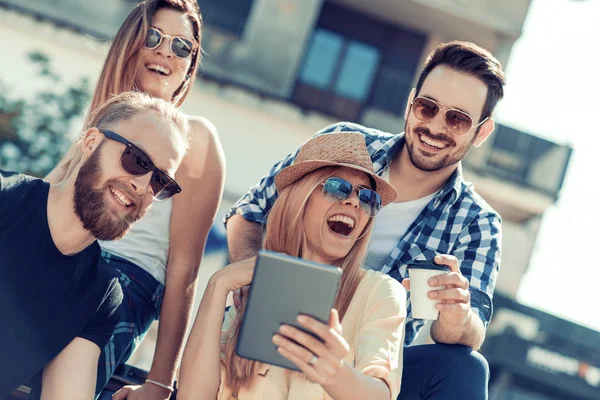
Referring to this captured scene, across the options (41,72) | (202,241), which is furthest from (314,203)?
(41,72)

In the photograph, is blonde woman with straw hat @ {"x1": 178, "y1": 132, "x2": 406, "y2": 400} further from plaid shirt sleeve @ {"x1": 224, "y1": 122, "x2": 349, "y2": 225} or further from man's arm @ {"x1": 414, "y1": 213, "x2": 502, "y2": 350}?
plaid shirt sleeve @ {"x1": 224, "y1": 122, "x2": 349, "y2": 225}

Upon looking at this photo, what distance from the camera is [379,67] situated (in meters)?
17.3

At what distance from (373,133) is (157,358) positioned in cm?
167

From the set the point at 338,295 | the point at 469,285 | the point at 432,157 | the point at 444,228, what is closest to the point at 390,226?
the point at 444,228

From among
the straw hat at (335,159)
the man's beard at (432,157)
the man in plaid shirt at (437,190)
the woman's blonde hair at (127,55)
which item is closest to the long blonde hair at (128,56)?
the woman's blonde hair at (127,55)

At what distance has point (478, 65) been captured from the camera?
4.41 m

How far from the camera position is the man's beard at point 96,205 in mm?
3164

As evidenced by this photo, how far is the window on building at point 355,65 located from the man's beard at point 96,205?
1350 centimetres

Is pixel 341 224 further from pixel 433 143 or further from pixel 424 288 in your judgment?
pixel 433 143

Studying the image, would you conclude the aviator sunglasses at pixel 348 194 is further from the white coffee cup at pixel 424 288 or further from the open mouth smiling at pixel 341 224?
the white coffee cup at pixel 424 288

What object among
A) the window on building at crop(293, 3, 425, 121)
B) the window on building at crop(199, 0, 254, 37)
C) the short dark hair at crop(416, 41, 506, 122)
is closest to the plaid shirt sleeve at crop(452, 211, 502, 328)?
the short dark hair at crop(416, 41, 506, 122)

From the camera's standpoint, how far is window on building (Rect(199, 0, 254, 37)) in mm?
16344

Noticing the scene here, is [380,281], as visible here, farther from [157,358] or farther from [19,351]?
[19,351]

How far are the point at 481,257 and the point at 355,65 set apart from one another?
44.4 feet
